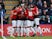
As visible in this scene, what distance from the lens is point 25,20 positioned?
40.3 feet

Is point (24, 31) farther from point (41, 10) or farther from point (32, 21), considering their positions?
point (41, 10)

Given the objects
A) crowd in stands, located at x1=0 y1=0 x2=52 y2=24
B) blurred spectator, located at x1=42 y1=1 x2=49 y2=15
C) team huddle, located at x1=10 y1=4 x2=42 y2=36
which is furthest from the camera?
A: blurred spectator, located at x1=42 y1=1 x2=49 y2=15

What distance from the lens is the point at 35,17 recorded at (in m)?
12.5

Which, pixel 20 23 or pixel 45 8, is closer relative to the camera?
pixel 20 23

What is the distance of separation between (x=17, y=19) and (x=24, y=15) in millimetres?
410

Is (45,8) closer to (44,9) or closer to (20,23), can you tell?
(44,9)

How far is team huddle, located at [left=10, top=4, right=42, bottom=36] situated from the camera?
478 inches

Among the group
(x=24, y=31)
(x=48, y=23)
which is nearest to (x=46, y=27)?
(x=48, y=23)

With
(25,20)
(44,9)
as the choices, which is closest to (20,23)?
(25,20)

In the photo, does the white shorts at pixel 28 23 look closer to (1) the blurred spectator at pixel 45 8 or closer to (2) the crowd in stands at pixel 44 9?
(2) the crowd in stands at pixel 44 9

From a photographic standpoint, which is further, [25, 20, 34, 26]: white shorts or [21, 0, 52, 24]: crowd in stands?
[21, 0, 52, 24]: crowd in stands

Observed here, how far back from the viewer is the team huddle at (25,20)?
1214 centimetres

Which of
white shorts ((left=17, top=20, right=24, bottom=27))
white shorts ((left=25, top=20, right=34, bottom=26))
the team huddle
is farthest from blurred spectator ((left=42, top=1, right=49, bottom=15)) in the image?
white shorts ((left=17, top=20, right=24, bottom=27))

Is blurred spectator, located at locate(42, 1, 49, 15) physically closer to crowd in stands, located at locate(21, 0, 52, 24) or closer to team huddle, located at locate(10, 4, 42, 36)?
crowd in stands, located at locate(21, 0, 52, 24)
